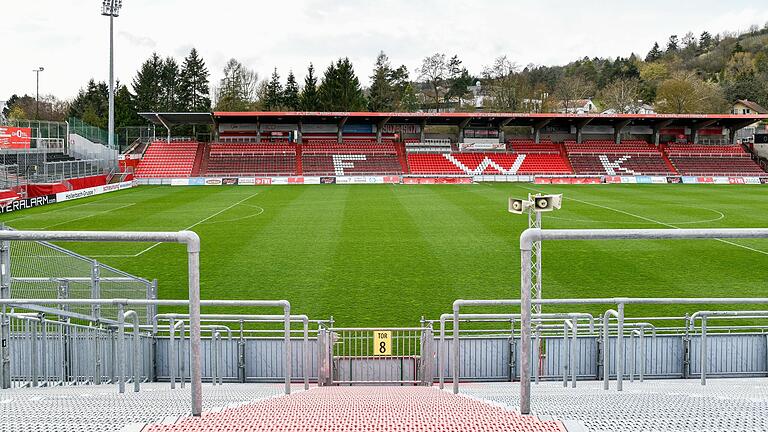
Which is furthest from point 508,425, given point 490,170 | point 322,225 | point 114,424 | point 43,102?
point 43,102

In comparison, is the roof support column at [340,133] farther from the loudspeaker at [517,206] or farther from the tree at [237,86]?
the loudspeaker at [517,206]

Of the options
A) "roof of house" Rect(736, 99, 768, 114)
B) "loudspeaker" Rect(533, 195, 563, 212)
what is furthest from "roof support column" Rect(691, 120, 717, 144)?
"loudspeaker" Rect(533, 195, 563, 212)

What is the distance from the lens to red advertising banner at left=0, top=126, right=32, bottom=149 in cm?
4566

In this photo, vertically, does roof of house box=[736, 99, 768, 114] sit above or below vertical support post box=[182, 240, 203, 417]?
above

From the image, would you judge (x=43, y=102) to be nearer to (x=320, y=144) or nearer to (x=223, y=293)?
(x=320, y=144)

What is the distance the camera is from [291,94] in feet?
361

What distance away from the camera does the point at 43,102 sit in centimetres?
12194

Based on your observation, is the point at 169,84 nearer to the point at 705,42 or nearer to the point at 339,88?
the point at 339,88

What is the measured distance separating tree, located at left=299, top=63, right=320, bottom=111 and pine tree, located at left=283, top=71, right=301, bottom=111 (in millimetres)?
6790

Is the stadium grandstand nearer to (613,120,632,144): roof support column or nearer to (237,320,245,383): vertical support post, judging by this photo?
(613,120,632,144): roof support column

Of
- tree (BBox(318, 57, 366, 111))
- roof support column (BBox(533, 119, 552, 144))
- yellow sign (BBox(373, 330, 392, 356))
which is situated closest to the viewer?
yellow sign (BBox(373, 330, 392, 356))

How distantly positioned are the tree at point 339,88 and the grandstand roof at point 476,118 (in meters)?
27.1

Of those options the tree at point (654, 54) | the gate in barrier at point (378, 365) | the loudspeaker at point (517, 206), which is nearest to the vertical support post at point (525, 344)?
the gate in barrier at point (378, 365)

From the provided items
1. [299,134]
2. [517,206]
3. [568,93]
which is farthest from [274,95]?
[517,206]
